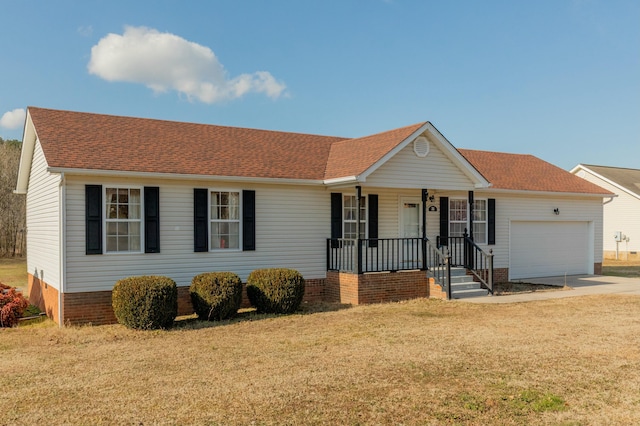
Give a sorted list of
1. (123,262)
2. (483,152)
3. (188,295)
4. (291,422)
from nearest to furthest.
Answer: (291,422) → (123,262) → (188,295) → (483,152)

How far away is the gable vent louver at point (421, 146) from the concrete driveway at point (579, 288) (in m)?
4.07

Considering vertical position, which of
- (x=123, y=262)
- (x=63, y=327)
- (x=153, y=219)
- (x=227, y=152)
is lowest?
(x=63, y=327)

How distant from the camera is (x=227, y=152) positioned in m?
14.8

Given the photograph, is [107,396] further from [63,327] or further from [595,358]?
[595,358]

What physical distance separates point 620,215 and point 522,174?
1655cm

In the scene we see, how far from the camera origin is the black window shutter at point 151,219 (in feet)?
41.1

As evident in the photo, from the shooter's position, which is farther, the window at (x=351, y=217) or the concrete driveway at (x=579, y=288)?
the window at (x=351, y=217)

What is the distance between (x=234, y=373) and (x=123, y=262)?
5.76 meters

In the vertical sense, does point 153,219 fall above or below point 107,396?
above

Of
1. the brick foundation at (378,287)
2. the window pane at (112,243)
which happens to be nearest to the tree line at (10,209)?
the window pane at (112,243)

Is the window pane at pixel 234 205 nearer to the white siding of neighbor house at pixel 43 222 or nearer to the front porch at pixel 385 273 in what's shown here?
the front porch at pixel 385 273

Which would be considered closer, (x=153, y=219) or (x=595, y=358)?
(x=595, y=358)

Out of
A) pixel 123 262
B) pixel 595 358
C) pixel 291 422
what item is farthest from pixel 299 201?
pixel 291 422

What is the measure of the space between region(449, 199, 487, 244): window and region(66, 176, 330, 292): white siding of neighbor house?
4704 millimetres
